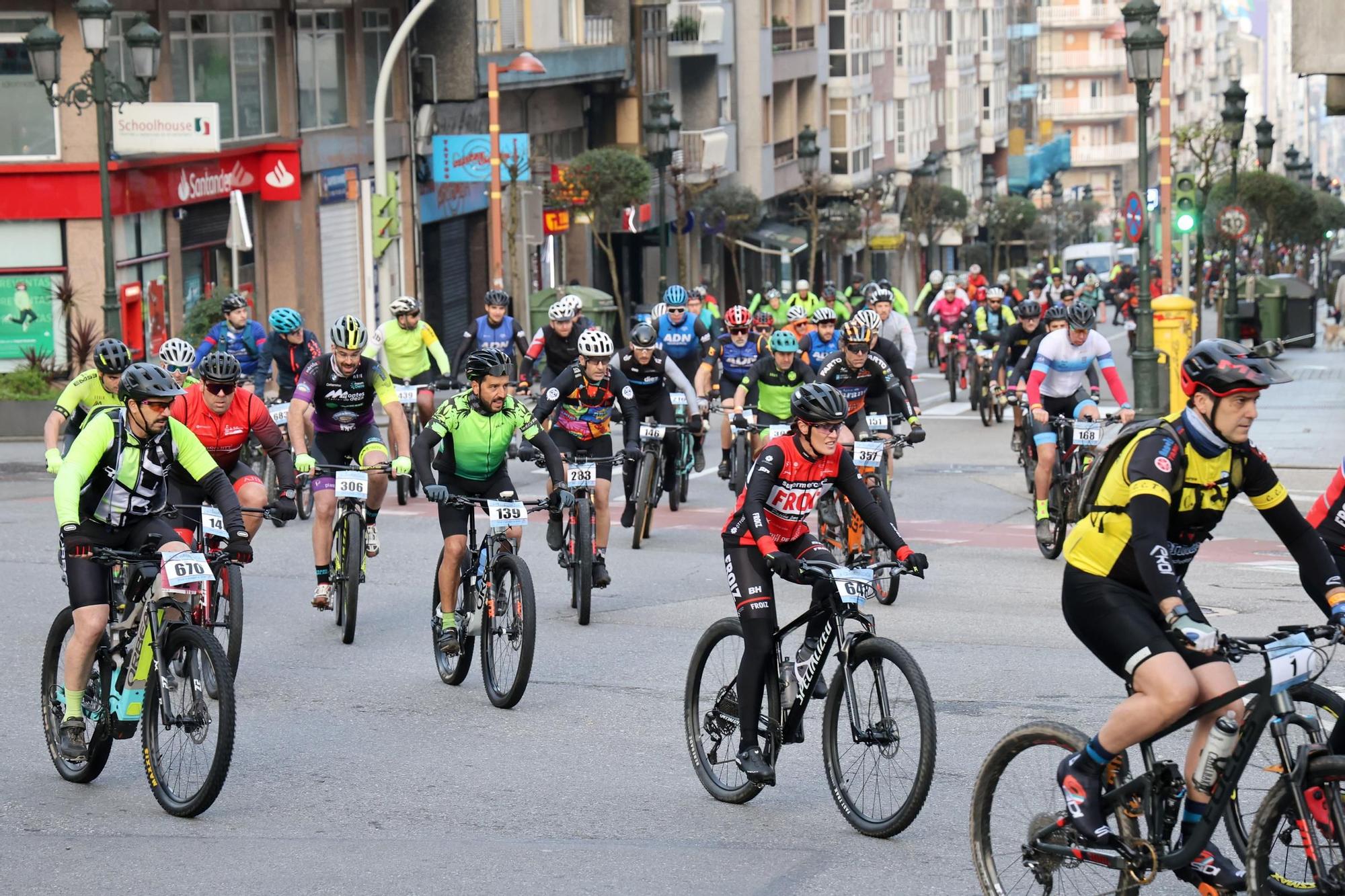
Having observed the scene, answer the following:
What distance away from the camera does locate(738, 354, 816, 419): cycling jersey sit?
17859mm

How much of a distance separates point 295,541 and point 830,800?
9358 millimetres

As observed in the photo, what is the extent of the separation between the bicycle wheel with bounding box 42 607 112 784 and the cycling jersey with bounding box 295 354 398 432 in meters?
4.39

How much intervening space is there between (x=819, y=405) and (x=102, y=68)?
17.7m

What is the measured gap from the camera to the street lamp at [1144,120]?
26.6 m

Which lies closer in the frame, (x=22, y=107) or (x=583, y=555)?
(x=583, y=555)

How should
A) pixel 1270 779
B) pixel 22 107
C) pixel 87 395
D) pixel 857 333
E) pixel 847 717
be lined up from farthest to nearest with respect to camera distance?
1. pixel 22 107
2. pixel 857 333
3. pixel 87 395
4. pixel 847 717
5. pixel 1270 779

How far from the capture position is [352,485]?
12.8 m

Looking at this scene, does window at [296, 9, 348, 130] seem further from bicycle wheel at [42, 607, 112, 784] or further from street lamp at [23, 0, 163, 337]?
bicycle wheel at [42, 607, 112, 784]

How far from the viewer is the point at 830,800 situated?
344 inches

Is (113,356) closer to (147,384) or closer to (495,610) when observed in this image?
(495,610)

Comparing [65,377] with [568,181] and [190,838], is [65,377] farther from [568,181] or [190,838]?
[190,838]

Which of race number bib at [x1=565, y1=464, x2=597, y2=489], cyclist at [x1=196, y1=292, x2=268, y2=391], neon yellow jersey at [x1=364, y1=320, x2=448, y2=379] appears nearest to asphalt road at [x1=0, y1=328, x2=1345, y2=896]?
race number bib at [x1=565, y1=464, x2=597, y2=489]

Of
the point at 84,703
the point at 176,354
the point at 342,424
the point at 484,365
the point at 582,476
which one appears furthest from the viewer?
the point at 176,354

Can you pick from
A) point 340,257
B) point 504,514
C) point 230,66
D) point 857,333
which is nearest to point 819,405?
point 504,514
